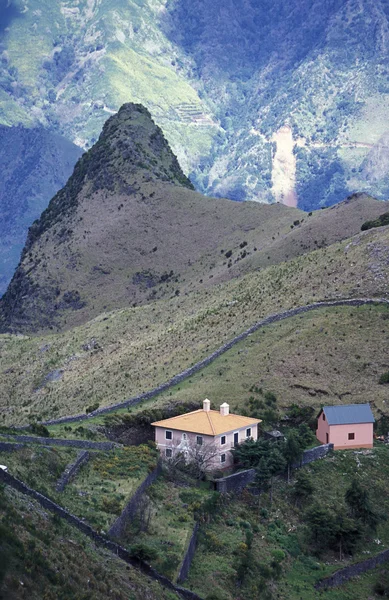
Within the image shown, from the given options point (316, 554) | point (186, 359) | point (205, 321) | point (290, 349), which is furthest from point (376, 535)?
point (205, 321)

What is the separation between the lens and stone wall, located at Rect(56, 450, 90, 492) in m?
64.7

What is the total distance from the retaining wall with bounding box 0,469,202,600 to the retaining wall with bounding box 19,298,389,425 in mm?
28901

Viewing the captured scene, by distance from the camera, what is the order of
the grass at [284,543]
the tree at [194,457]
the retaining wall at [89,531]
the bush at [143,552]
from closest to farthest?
the retaining wall at [89,531] < the bush at [143,552] < the grass at [284,543] < the tree at [194,457]

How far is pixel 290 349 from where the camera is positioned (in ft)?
318

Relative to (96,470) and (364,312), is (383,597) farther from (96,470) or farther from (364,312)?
(364,312)

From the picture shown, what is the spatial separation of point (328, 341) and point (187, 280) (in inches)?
2986

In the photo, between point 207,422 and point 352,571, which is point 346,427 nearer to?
point 207,422

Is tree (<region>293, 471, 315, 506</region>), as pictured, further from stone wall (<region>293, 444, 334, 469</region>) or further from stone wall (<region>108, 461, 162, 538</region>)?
stone wall (<region>108, 461, 162, 538</region>)

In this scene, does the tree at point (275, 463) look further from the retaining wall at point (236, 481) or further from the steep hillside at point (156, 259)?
the steep hillside at point (156, 259)

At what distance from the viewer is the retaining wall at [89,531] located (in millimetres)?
58438

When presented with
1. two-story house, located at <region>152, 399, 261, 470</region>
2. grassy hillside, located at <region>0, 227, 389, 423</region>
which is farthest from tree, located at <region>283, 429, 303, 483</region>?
grassy hillside, located at <region>0, 227, 389, 423</region>

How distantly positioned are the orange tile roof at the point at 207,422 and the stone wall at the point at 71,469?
910 centimetres

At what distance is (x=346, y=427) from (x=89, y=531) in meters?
28.7

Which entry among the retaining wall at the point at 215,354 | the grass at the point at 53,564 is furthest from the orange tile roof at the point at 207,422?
the grass at the point at 53,564
